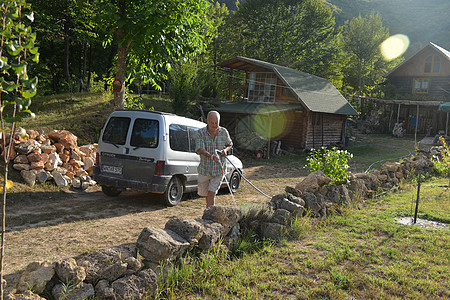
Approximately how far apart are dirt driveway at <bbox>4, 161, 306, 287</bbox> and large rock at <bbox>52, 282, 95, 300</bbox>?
1.33m

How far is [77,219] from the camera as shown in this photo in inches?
A: 257

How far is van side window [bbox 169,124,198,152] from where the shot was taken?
7.85 metres

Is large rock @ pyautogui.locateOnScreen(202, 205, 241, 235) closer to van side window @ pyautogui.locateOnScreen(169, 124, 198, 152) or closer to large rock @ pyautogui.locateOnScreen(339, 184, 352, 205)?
van side window @ pyautogui.locateOnScreen(169, 124, 198, 152)

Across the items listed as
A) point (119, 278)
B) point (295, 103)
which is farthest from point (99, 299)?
point (295, 103)

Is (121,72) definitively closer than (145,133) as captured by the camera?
No

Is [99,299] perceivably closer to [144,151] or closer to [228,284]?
[228,284]

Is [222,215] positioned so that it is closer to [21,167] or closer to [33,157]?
[33,157]

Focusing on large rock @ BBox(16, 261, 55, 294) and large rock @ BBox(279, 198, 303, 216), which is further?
large rock @ BBox(279, 198, 303, 216)

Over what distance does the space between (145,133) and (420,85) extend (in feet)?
122

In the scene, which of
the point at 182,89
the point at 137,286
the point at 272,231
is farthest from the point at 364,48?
the point at 137,286

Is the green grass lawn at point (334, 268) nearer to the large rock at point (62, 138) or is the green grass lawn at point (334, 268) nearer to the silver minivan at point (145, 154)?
the silver minivan at point (145, 154)

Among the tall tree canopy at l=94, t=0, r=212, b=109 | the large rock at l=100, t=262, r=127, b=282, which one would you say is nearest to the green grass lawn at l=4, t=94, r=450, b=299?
the large rock at l=100, t=262, r=127, b=282

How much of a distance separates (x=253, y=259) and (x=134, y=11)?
8130mm

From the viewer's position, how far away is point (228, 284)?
388 cm
